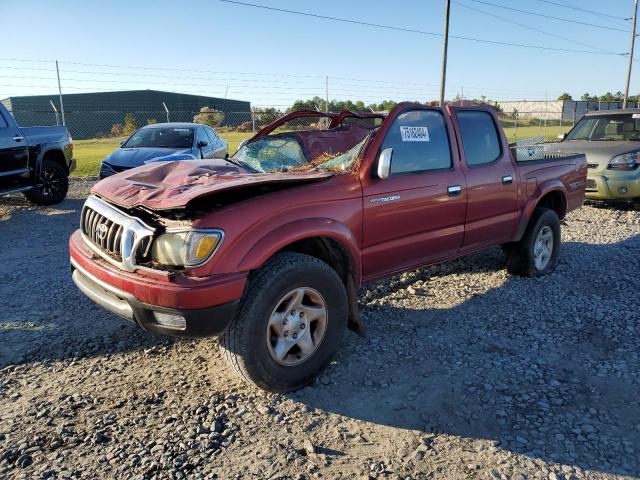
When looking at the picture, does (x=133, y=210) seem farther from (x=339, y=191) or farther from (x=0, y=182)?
(x=0, y=182)

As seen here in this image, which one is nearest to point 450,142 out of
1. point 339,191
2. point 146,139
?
point 339,191

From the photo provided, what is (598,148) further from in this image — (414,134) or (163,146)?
(163,146)

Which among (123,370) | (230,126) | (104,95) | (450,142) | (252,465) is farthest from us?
(104,95)

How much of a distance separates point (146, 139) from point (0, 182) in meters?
3.12

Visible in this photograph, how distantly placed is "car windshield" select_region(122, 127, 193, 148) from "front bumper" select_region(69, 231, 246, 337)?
7.81 m

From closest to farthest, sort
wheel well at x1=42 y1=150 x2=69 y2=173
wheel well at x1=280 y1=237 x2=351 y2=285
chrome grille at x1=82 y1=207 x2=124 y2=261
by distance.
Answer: chrome grille at x1=82 y1=207 x2=124 y2=261 < wheel well at x1=280 y1=237 x2=351 y2=285 < wheel well at x1=42 y1=150 x2=69 y2=173

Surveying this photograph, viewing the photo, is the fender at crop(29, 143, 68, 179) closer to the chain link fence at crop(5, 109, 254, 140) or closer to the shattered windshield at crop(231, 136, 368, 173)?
the shattered windshield at crop(231, 136, 368, 173)

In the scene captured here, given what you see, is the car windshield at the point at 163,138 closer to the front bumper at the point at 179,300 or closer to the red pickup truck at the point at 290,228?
the red pickup truck at the point at 290,228

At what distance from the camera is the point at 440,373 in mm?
3664

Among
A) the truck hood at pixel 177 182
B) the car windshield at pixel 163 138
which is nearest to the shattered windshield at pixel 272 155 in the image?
the truck hood at pixel 177 182

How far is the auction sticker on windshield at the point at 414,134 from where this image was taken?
421 cm

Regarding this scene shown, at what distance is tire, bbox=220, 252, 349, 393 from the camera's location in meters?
3.12

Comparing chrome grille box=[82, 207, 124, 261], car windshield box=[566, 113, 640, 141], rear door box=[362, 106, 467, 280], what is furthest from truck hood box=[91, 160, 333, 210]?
car windshield box=[566, 113, 640, 141]

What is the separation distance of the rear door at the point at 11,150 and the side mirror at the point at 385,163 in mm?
7104
